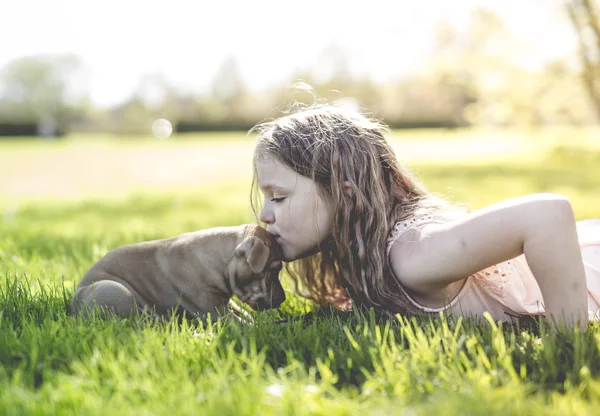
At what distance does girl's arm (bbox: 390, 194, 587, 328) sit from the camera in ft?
9.02

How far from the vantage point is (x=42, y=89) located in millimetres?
88188

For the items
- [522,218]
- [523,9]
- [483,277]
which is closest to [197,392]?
[522,218]

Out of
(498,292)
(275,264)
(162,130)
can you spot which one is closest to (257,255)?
(275,264)

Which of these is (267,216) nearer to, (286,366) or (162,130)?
(286,366)

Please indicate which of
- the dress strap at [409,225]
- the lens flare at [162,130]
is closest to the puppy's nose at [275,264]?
the dress strap at [409,225]

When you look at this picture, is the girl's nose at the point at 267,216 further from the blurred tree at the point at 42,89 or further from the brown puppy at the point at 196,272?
the blurred tree at the point at 42,89

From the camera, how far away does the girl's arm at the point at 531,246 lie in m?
2.75

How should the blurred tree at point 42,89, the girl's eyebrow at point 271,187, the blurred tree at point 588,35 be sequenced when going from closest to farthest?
the girl's eyebrow at point 271,187 → the blurred tree at point 588,35 → the blurred tree at point 42,89

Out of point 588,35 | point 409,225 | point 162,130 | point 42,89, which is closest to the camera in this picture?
point 409,225

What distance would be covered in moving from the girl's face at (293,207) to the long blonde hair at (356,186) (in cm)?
5

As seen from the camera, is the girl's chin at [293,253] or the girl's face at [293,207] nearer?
the girl's face at [293,207]

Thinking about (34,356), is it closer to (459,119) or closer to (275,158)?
(275,158)

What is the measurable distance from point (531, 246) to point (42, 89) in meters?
94.4

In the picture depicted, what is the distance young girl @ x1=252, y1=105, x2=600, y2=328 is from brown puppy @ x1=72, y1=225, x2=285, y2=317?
0.22 meters
